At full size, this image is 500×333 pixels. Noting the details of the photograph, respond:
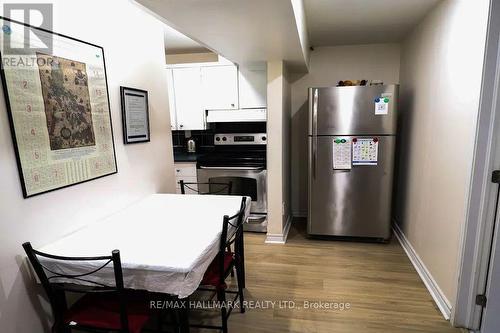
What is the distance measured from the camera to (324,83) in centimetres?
369

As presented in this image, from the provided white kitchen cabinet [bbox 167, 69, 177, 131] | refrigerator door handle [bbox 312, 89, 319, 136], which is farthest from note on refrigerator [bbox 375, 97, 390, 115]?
white kitchen cabinet [bbox 167, 69, 177, 131]

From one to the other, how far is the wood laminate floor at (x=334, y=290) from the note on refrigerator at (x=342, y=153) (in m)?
0.90

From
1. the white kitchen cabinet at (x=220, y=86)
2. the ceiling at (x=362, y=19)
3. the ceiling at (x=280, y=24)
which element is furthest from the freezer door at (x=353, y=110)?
the white kitchen cabinet at (x=220, y=86)

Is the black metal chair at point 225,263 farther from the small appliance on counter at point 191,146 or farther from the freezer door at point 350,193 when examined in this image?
the small appliance on counter at point 191,146

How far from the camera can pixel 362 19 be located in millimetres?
2662

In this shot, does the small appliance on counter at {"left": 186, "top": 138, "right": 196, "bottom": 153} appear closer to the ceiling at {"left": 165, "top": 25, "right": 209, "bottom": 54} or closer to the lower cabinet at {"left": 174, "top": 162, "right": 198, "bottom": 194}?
the lower cabinet at {"left": 174, "top": 162, "right": 198, "bottom": 194}

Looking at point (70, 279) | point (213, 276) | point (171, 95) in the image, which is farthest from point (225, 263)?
point (171, 95)

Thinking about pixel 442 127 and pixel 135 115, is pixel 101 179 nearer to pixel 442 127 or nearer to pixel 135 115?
pixel 135 115

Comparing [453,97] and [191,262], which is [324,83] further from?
[191,262]

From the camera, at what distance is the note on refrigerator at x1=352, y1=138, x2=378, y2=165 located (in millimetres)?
2932

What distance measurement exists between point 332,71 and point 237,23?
2221 millimetres

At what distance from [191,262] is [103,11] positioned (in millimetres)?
1704

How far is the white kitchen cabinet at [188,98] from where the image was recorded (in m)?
3.63

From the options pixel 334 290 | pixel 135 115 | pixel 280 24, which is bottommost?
pixel 334 290
